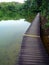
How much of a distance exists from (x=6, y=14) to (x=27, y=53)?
3857 cm

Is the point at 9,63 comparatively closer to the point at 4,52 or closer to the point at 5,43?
the point at 4,52

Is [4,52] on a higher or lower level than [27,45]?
lower

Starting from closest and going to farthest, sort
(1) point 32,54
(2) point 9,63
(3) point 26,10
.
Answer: (1) point 32,54, (2) point 9,63, (3) point 26,10

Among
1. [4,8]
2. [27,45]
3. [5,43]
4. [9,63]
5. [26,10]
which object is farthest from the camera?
[4,8]

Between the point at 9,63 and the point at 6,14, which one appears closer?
the point at 9,63

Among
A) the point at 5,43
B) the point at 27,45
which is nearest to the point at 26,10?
the point at 5,43

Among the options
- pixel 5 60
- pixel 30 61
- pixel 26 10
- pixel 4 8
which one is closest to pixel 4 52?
pixel 5 60

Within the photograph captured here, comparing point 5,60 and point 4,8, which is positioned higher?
point 4,8

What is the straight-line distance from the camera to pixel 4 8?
47.8m

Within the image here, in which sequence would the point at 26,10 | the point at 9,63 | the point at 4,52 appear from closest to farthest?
the point at 9,63, the point at 4,52, the point at 26,10

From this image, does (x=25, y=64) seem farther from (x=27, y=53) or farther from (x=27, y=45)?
(x=27, y=45)

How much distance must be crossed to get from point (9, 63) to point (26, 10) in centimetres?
3347

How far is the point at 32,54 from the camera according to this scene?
6.81 m

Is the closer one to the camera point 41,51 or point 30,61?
point 30,61
